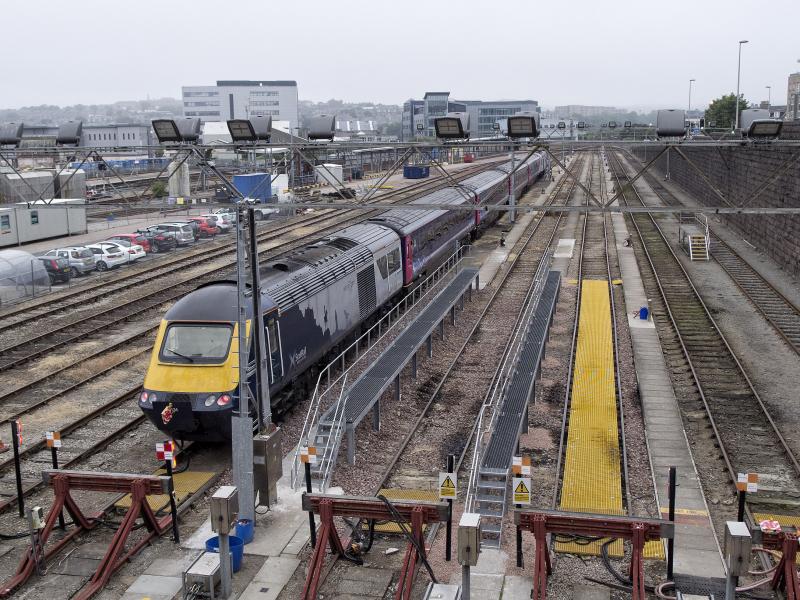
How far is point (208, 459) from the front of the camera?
1605 cm

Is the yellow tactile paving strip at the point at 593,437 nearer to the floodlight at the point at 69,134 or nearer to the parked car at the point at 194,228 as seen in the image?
the floodlight at the point at 69,134

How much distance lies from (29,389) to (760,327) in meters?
21.1

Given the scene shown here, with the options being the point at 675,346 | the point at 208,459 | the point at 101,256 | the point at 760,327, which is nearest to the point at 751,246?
the point at 760,327

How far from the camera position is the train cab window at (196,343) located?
15.3 meters

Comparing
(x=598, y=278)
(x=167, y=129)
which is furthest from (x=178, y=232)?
(x=167, y=129)

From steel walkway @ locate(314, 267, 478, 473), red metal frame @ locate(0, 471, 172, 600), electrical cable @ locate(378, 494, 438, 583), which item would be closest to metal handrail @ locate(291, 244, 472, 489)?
steel walkway @ locate(314, 267, 478, 473)

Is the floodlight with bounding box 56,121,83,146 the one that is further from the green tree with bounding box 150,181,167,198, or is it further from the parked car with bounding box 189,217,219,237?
the green tree with bounding box 150,181,167,198

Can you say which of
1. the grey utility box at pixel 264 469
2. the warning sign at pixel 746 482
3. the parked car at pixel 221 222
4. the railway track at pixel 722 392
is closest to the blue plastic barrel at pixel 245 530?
the grey utility box at pixel 264 469

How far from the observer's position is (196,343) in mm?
15547

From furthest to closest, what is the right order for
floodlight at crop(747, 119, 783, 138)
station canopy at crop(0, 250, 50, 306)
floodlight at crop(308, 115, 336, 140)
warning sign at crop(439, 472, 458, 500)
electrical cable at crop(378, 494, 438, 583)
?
1. station canopy at crop(0, 250, 50, 306)
2. floodlight at crop(308, 115, 336, 140)
3. floodlight at crop(747, 119, 783, 138)
4. warning sign at crop(439, 472, 458, 500)
5. electrical cable at crop(378, 494, 438, 583)

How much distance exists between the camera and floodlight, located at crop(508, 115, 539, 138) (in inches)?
599

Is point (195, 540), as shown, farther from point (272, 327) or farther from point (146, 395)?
point (272, 327)

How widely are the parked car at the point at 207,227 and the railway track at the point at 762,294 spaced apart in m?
26.4

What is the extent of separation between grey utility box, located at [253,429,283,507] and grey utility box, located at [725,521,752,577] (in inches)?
281
